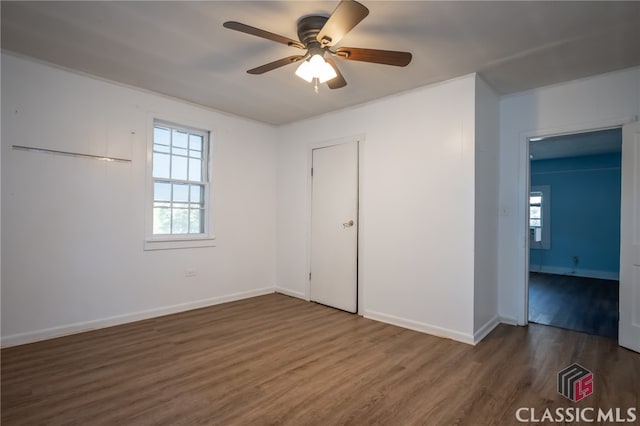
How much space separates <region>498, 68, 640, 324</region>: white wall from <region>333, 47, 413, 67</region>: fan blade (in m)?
2.07

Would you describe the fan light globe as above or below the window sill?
above

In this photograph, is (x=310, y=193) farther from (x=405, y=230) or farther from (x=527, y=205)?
(x=527, y=205)

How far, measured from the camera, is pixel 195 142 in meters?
4.34

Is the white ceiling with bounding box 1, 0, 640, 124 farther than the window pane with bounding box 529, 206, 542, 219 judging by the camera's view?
No

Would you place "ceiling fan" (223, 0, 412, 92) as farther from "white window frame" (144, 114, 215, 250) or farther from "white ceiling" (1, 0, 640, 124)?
"white window frame" (144, 114, 215, 250)

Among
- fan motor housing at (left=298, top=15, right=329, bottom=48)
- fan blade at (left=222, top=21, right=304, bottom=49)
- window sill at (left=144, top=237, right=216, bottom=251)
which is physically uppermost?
fan motor housing at (left=298, top=15, right=329, bottom=48)

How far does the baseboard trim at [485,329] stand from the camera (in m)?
3.15

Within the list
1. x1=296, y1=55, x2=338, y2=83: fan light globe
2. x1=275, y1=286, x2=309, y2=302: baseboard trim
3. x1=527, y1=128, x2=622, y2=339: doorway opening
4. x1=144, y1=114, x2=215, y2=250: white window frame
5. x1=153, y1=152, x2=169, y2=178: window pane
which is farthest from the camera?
x1=527, y1=128, x2=622, y2=339: doorway opening

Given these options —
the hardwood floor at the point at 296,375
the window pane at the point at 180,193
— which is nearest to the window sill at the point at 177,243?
the window pane at the point at 180,193

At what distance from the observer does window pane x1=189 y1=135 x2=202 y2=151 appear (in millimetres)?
Answer: 4293

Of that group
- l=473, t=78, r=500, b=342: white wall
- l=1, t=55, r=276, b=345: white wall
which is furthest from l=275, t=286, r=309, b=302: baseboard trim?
l=473, t=78, r=500, b=342: white wall

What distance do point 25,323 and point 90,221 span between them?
1.05m

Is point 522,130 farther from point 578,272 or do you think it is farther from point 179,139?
point 578,272

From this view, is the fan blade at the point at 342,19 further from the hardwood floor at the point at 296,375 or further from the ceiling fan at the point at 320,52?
the hardwood floor at the point at 296,375
